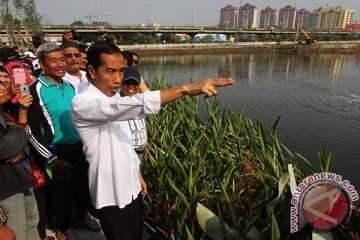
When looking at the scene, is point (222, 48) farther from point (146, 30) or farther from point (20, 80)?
point (20, 80)

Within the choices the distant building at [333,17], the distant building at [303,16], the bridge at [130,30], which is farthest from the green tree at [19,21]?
the distant building at [303,16]

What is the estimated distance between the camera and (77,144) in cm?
216

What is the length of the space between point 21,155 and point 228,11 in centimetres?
14856

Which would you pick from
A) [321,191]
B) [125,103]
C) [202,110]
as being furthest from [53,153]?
[202,110]

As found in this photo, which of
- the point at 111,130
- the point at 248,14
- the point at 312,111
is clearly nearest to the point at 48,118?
the point at 111,130

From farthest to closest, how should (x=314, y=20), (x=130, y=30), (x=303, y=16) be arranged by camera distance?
(x=303, y=16) < (x=314, y=20) < (x=130, y=30)

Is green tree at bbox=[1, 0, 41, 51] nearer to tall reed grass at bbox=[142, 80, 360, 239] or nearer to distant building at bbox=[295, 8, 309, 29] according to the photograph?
tall reed grass at bbox=[142, 80, 360, 239]

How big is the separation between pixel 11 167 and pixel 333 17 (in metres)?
135

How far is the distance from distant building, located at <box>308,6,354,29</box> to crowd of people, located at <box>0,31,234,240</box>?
421ft

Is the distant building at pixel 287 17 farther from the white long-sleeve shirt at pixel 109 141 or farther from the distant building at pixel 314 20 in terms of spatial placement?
the white long-sleeve shirt at pixel 109 141

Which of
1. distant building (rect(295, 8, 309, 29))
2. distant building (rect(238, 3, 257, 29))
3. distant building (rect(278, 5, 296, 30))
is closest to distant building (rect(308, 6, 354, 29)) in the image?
distant building (rect(295, 8, 309, 29))

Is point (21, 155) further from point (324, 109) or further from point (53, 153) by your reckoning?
point (324, 109)

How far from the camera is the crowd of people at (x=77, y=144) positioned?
46.3 inches

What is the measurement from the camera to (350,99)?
10.3 m
